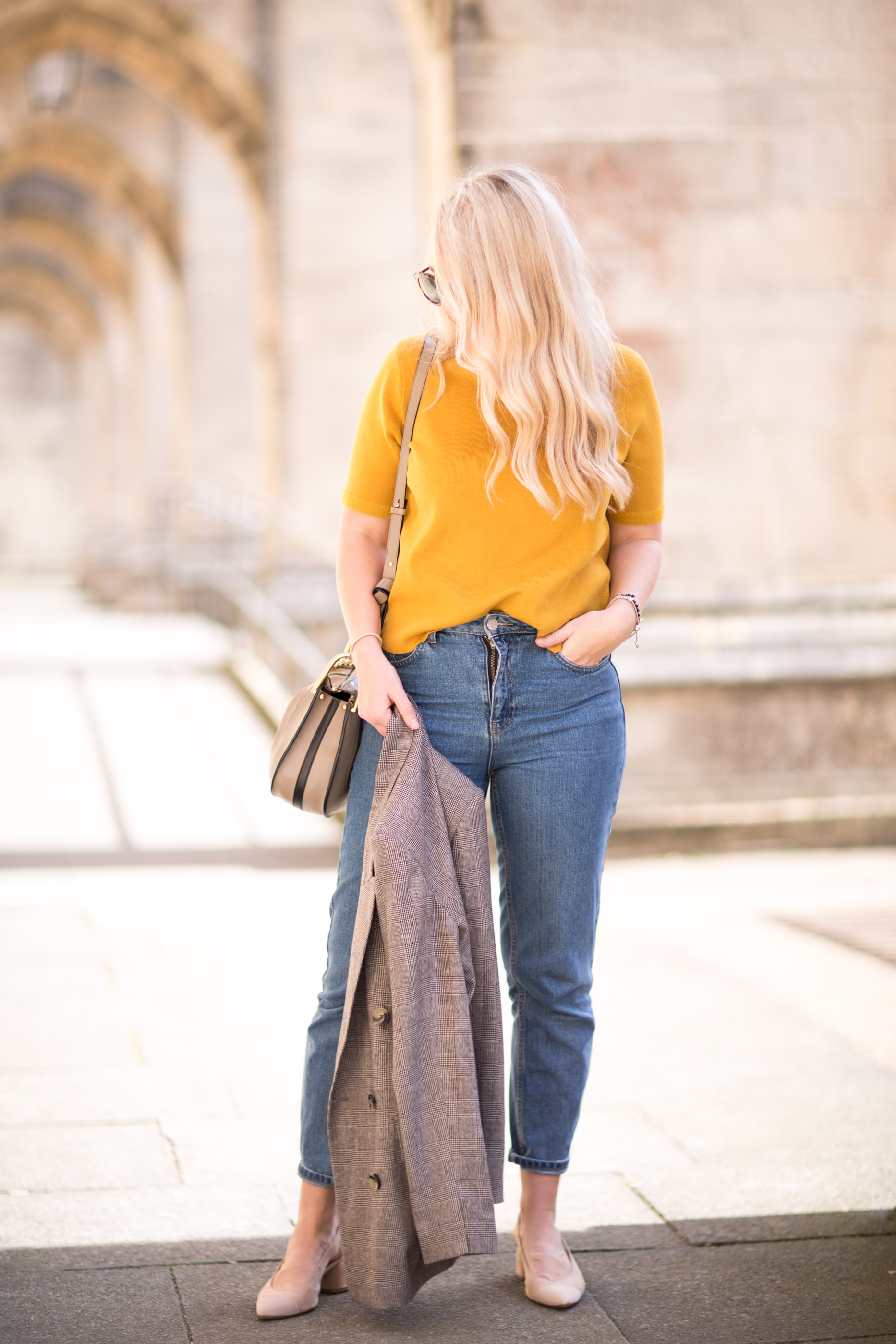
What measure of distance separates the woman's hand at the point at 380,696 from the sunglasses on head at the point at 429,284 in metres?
0.57

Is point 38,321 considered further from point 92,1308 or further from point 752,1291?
point 752,1291

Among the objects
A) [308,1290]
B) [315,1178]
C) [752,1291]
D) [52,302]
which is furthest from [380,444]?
[52,302]

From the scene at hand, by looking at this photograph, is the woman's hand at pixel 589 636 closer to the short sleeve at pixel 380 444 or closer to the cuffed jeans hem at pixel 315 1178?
the short sleeve at pixel 380 444

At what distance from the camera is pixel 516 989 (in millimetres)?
2648

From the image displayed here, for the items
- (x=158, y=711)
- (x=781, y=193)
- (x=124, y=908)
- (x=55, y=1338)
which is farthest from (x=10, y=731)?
(x=55, y=1338)

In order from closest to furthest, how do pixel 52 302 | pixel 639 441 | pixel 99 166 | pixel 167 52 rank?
pixel 639 441 → pixel 167 52 → pixel 99 166 → pixel 52 302

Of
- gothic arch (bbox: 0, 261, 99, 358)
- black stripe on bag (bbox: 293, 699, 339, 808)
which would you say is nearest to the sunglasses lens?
black stripe on bag (bbox: 293, 699, 339, 808)

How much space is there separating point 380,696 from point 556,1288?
1017 mm

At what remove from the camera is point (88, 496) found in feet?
110

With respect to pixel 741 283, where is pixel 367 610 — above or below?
below

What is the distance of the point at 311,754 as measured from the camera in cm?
253

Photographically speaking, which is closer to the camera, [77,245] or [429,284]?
[429,284]

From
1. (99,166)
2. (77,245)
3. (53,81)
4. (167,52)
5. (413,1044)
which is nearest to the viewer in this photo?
(413,1044)

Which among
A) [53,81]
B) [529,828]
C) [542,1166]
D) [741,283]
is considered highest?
[53,81]
